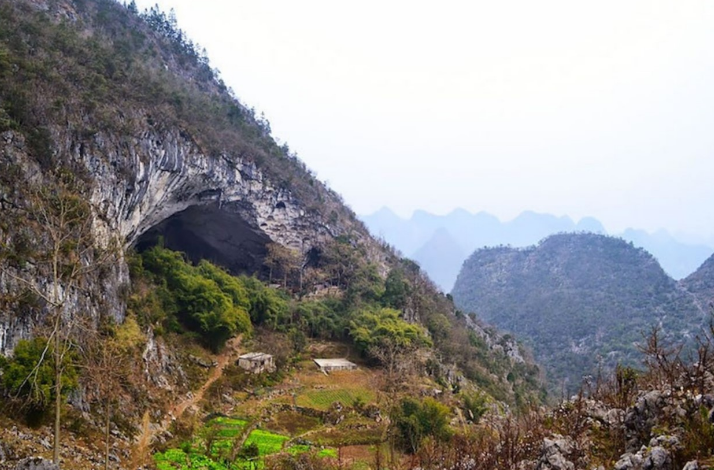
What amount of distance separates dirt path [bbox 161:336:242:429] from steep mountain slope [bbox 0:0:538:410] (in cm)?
251

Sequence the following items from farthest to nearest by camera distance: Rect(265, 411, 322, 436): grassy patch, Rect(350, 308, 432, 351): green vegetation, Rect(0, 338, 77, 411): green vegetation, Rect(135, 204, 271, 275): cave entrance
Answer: Rect(135, 204, 271, 275): cave entrance, Rect(350, 308, 432, 351): green vegetation, Rect(265, 411, 322, 436): grassy patch, Rect(0, 338, 77, 411): green vegetation

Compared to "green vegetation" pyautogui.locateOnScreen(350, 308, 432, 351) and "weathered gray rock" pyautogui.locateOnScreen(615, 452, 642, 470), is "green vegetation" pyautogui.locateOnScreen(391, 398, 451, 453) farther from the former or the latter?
"green vegetation" pyautogui.locateOnScreen(350, 308, 432, 351)

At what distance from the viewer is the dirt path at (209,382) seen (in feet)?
50.9

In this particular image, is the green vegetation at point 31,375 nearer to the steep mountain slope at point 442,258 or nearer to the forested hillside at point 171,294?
the forested hillside at point 171,294

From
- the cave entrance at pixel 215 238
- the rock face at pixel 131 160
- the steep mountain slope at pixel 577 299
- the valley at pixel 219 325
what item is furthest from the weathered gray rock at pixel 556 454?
the cave entrance at pixel 215 238

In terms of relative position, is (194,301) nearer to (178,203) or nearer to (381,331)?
(178,203)

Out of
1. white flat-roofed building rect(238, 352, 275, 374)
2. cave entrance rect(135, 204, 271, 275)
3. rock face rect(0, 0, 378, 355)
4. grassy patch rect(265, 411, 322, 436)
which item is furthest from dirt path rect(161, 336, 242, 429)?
cave entrance rect(135, 204, 271, 275)

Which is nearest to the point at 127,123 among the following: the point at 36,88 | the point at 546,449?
the point at 36,88

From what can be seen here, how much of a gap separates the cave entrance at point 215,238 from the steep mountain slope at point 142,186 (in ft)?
0.34

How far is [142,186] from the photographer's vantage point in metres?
21.3

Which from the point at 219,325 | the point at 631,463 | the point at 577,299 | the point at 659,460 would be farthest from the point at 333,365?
the point at 577,299

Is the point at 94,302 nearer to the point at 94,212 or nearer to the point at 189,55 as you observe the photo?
the point at 94,212

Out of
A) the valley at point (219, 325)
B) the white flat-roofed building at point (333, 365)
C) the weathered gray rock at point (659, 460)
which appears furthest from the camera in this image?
the white flat-roofed building at point (333, 365)

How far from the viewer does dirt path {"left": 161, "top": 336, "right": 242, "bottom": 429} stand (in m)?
15.5
